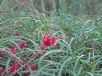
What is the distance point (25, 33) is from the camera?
2.86m

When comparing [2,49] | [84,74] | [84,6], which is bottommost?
[84,6]

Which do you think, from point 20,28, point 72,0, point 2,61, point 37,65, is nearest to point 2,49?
point 2,61

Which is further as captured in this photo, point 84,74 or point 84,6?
point 84,6

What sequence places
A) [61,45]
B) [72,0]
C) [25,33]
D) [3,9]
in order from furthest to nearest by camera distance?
[72,0] < [3,9] < [25,33] < [61,45]

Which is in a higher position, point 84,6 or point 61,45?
point 61,45

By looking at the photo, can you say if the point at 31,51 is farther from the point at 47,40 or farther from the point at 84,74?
the point at 84,74

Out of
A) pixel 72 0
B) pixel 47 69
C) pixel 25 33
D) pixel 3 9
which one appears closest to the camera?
pixel 47 69

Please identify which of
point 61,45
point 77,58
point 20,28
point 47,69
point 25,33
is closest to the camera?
point 47,69

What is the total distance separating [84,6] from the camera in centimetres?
879

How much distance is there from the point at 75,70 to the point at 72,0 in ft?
21.3

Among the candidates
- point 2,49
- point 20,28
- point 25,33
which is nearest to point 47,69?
point 2,49

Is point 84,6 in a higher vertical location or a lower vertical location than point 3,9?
lower

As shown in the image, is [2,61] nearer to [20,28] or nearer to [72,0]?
[20,28]

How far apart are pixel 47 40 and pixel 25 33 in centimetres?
80
